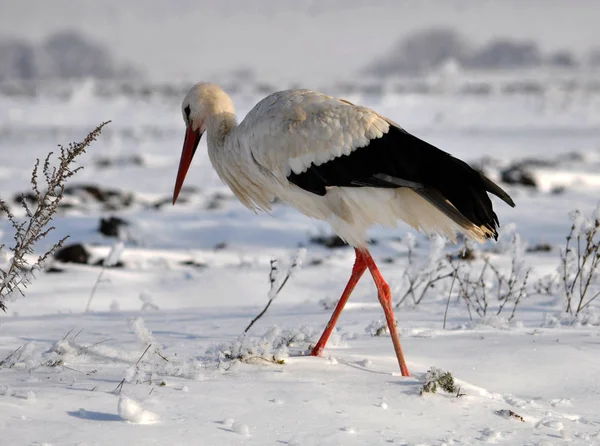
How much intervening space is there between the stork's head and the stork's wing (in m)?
0.64

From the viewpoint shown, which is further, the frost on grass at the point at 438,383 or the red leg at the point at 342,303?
the red leg at the point at 342,303

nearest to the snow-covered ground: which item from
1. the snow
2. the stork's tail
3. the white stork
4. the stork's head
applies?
the snow

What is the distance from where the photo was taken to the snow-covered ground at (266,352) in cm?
348

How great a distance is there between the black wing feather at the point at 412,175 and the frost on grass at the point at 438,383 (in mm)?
875

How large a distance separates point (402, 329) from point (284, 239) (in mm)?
5482

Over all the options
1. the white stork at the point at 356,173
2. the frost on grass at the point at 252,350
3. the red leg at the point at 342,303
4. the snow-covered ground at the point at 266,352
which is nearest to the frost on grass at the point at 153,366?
the snow-covered ground at the point at 266,352

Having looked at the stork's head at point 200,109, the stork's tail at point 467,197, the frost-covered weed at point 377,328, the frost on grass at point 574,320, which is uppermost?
the stork's head at point 200,109

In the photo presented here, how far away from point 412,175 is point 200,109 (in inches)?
64.5

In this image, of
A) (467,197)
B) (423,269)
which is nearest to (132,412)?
(467,197)

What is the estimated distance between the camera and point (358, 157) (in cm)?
464

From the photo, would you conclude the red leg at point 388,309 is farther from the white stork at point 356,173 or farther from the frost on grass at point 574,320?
the frost on grass at point 574,320

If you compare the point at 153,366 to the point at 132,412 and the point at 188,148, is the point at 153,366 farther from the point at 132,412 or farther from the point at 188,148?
the point at 188,148

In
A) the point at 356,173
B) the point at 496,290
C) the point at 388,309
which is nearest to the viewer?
the point at 356,173

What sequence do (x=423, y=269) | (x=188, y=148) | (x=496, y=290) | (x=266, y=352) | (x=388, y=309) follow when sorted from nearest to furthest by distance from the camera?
(x=266, y=352) < (x=388, y=309) < (x=188, y=148) < (x=423, y=269) < (x=496, y=290)
